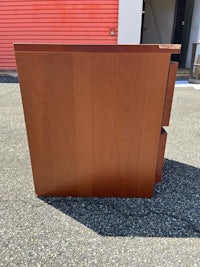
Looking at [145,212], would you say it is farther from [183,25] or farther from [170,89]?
[183,25]

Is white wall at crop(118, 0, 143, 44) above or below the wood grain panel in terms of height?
above

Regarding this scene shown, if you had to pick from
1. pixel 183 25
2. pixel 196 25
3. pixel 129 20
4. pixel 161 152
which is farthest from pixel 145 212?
pixel 183 25

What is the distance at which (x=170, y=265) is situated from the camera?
150 cm

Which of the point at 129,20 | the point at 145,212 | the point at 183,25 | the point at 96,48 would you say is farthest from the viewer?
the point at 183,25

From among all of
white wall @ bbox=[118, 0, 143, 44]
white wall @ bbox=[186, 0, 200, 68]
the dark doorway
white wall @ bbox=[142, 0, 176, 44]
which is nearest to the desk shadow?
white wall @ bbox=[118, 0, 143, 44]

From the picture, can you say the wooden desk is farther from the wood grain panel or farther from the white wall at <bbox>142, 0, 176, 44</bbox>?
the white wall at <bbox>142, 0, 176, 44</bbox>

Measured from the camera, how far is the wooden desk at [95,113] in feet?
5.34

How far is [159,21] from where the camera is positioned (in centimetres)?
851

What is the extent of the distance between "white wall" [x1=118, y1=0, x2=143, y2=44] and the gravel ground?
464cm

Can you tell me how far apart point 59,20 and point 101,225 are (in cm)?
599

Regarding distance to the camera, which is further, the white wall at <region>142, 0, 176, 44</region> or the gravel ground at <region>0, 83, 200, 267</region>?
the white wall at <region>142, 0, 176, 44</region>

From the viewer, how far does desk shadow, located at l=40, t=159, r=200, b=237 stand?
1.77 m

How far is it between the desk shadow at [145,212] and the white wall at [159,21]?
7.42 meters

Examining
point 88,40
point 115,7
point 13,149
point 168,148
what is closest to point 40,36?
point 88,40
